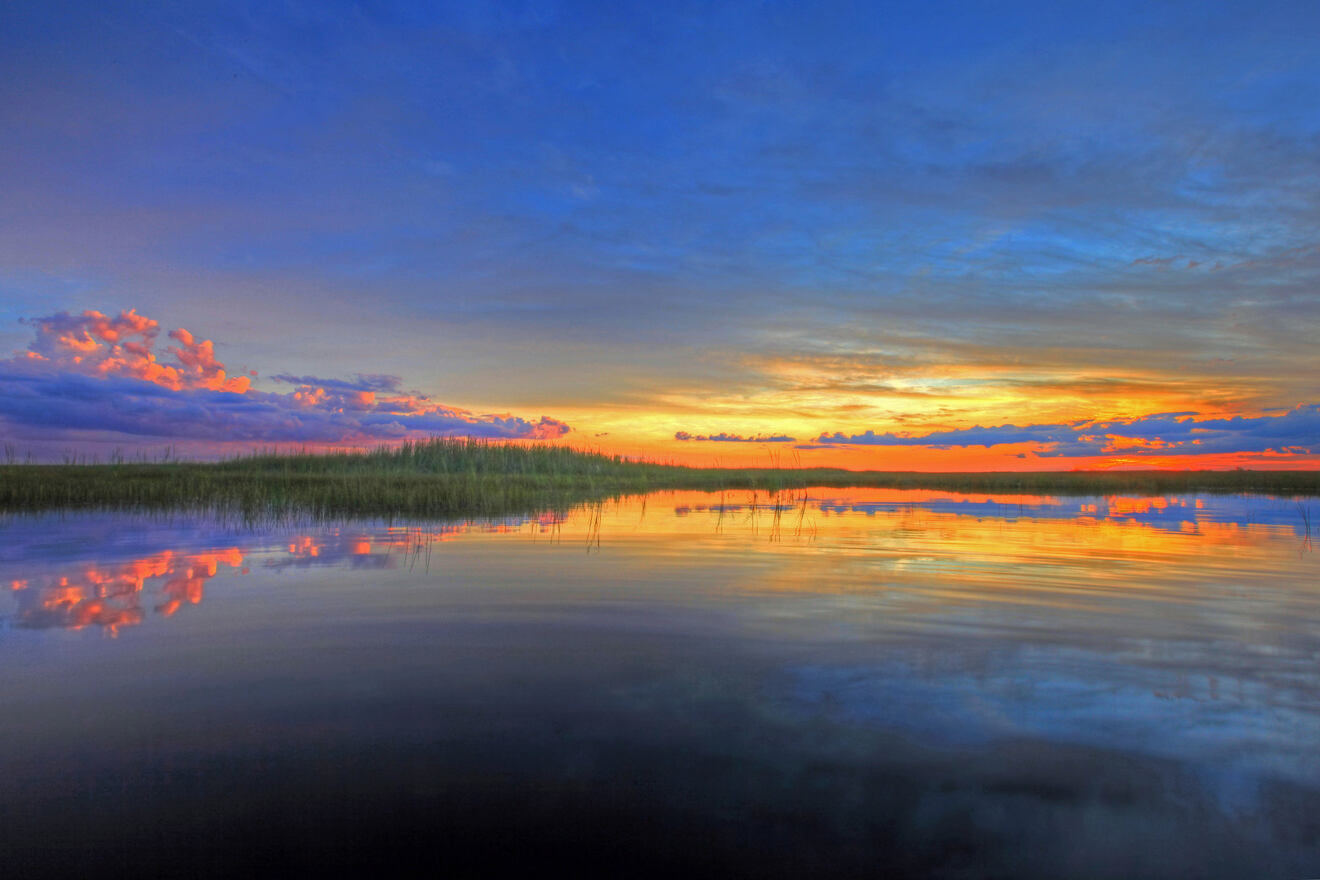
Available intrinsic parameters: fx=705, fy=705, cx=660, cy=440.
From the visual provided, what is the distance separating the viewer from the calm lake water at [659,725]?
2.59m

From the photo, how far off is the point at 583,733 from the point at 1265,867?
269 centimetres

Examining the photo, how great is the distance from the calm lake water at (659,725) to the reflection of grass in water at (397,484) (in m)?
12.0

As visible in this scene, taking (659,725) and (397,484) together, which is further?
(397,484)

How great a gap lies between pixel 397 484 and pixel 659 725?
22.6 meters

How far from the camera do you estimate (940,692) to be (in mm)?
4039

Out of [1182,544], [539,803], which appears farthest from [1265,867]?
[1182,544]

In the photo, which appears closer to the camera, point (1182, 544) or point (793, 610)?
point (793, 610)

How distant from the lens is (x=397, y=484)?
79.8 ft

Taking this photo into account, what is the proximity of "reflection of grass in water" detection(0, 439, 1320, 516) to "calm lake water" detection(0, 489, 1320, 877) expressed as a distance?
11967mm

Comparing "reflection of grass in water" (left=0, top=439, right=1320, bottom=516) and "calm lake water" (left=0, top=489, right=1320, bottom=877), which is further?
"reflection of grass in water" (left=0, top=439, right=1320, bottom=516)

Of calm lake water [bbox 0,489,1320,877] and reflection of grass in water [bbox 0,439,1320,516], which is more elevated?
reflection of grass in water [bbox 0,439,1320,516]

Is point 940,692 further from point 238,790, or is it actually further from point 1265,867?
point 238,790

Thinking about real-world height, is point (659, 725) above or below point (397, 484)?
below

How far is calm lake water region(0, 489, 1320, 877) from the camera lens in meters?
2.59
